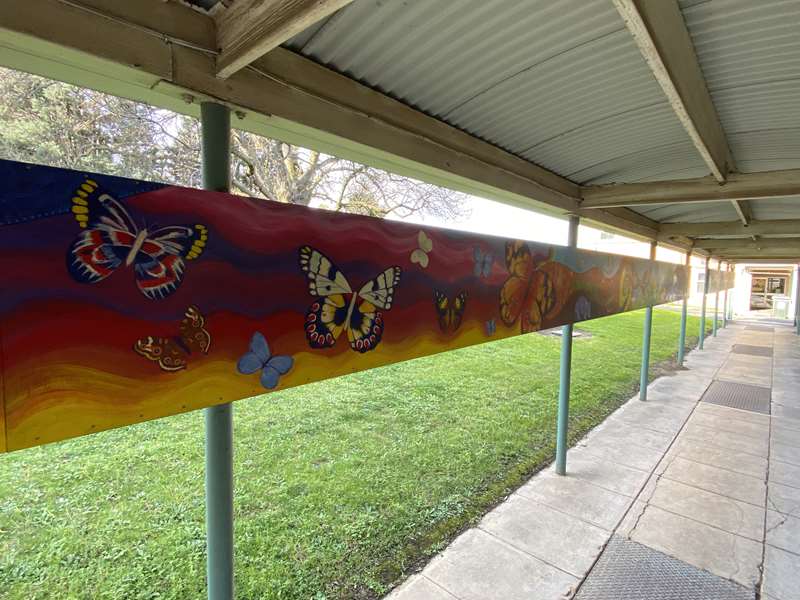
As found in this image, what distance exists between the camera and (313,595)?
2588mm

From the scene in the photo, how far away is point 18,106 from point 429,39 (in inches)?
318

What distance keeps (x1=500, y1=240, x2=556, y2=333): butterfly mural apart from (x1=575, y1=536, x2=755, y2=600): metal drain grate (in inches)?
69.5

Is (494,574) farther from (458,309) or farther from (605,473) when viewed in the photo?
(605,473)

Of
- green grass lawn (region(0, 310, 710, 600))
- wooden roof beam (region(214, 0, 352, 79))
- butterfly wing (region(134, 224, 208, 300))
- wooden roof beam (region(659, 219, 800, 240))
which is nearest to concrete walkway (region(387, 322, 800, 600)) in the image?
green grass lawn (region(0, 310, 710, 600))

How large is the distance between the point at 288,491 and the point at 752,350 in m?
13.5

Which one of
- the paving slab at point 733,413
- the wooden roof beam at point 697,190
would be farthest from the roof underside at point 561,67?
the paving slab at point 733,413

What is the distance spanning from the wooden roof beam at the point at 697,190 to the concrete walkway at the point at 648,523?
107 inches

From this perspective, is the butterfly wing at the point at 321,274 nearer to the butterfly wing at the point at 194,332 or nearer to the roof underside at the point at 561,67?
the butterfly wing at the point at 194,332

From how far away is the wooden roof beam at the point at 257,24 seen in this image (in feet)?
3.65

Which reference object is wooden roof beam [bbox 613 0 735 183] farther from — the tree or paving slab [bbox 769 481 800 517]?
paving slab [bbox 769 481 800 517]

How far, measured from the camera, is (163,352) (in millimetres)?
1286

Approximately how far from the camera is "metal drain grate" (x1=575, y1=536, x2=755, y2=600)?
269 cm

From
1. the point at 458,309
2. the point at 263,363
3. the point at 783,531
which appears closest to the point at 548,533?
the point at 783,531

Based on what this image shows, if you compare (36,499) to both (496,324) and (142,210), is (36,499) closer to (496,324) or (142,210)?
(142,210)
